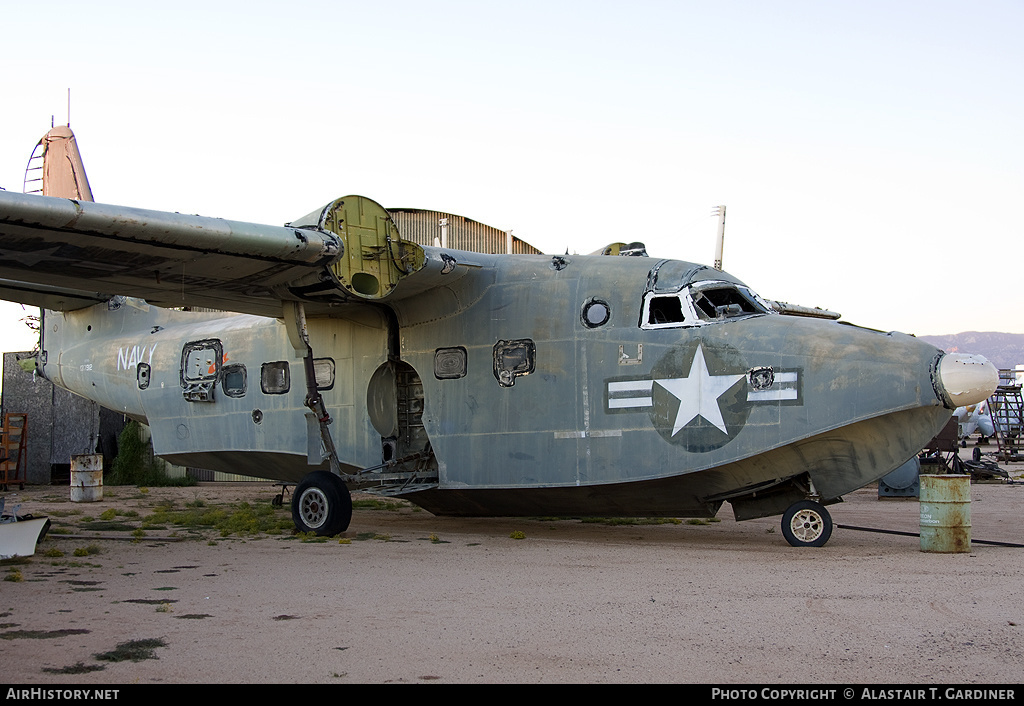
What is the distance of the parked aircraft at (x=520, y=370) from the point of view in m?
9.38

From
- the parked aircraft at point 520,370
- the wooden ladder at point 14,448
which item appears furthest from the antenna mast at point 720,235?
the wooden ladder at point 14,448

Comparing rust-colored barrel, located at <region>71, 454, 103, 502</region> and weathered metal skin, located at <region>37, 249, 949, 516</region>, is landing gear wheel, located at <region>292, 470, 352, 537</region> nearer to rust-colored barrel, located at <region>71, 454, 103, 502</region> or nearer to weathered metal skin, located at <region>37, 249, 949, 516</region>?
weathered metal skin, located at <region>37, 249, 949, 516</region>

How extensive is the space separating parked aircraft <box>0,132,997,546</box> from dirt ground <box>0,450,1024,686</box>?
834mm

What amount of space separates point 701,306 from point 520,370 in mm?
2399

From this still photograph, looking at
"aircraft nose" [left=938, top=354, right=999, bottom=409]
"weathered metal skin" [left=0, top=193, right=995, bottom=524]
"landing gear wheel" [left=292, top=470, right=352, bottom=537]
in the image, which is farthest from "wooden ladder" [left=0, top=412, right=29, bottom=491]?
"aircraft nose" [left=938, top=354, right=999, bottom=409]

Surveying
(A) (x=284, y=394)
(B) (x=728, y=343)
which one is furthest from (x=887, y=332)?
(A) (x=284, y=394)

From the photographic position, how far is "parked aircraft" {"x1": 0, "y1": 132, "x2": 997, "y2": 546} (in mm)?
9375

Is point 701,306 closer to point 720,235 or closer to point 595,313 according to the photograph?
point 595,313

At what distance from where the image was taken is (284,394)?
13.4 metres

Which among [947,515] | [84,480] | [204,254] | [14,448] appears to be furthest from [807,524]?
[14,448]

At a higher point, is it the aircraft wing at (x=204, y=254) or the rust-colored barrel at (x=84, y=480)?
the aircraft wing at (x=204, y=254)

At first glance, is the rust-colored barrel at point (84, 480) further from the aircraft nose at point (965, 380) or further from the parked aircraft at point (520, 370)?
the aircraft nose at point (965, 380)

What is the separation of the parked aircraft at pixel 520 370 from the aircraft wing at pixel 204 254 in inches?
1.1
